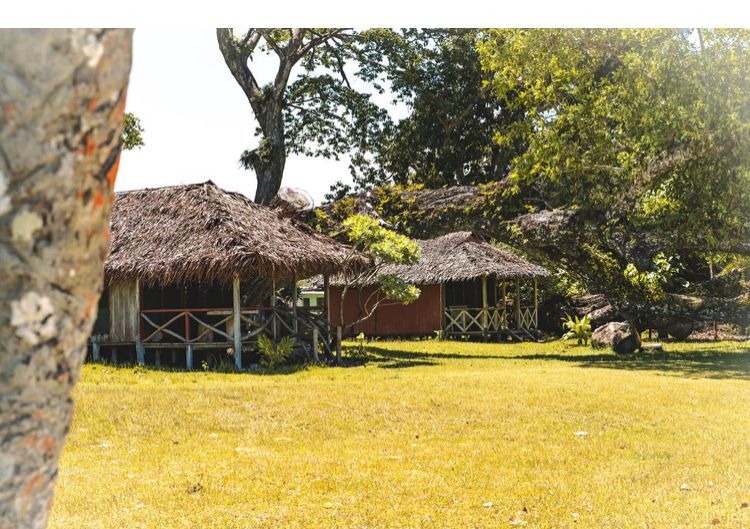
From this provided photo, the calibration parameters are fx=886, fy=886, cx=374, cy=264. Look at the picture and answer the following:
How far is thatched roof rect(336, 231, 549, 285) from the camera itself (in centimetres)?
2188

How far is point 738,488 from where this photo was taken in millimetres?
5492

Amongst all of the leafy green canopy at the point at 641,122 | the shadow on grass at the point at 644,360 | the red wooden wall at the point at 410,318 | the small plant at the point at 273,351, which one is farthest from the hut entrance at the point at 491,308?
the small plant at the point at 273,351

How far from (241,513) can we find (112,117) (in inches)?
158

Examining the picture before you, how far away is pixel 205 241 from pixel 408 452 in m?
7.84

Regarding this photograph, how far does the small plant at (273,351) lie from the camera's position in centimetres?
1330

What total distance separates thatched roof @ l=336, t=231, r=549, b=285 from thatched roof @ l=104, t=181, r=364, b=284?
642cm

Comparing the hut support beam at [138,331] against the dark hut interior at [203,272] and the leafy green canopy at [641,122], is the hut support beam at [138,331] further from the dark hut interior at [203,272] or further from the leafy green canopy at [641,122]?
the leafy green canopy at [641,122]

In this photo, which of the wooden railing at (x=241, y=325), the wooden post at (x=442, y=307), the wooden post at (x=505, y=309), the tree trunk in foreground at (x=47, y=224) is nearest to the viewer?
the tree trunk in foreground at (x=47, y=224)

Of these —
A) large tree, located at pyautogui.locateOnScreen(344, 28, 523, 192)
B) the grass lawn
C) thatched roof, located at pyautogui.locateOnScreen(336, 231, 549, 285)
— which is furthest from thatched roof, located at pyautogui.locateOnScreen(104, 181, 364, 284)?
thatched roof, located at pyautogui.locateOnScreen(336, 231, 549, 285)

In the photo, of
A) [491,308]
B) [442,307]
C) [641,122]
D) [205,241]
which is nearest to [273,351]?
[205,241]

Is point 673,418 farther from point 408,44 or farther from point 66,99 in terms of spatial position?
point 408,44

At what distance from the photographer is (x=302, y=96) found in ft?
54.5

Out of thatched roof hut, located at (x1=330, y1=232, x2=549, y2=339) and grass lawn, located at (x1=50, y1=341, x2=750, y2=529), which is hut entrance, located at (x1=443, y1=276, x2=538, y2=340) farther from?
grass lawn, located at (x1=50, y1=341, x2=750, y2=529)

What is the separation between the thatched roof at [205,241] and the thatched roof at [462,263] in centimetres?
642
